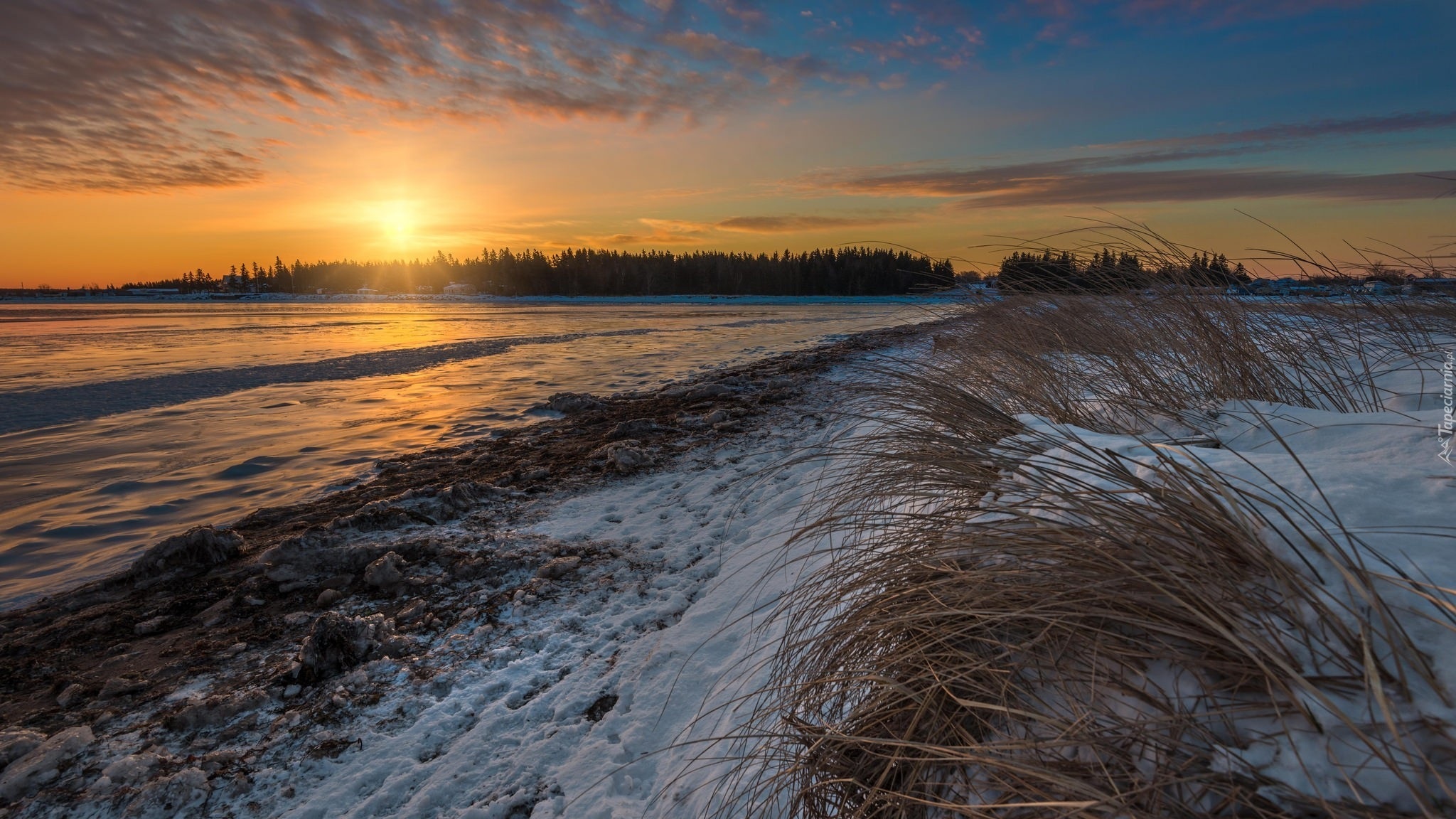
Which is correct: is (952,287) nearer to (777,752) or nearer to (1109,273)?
(1109,273)

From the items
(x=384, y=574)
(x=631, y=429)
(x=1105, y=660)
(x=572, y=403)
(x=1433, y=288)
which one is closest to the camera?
(x=1105, y=660)

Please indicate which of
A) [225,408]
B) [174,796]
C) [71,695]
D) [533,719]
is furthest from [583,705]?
[225,408]

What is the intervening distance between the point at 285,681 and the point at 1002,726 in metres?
3.09

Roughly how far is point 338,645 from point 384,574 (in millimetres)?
772

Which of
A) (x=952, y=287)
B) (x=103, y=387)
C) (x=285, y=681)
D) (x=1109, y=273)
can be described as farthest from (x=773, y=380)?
(x=103, y=387)

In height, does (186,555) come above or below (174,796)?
above

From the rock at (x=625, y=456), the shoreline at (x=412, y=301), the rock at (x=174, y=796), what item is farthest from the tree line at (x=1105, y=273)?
the shoreline at (x=412, y=301)

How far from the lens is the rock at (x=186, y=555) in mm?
3941

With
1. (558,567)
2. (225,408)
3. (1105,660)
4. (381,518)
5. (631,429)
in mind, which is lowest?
(558,567)

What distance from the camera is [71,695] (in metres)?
2.74

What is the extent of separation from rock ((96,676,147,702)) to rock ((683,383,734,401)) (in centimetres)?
708

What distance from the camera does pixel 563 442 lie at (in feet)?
23.3

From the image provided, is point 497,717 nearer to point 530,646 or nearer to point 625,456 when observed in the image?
point 530,646

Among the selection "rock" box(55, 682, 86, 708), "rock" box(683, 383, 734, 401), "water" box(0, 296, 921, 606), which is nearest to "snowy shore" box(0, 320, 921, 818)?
"rock" box(55, 682, 86, 708)
